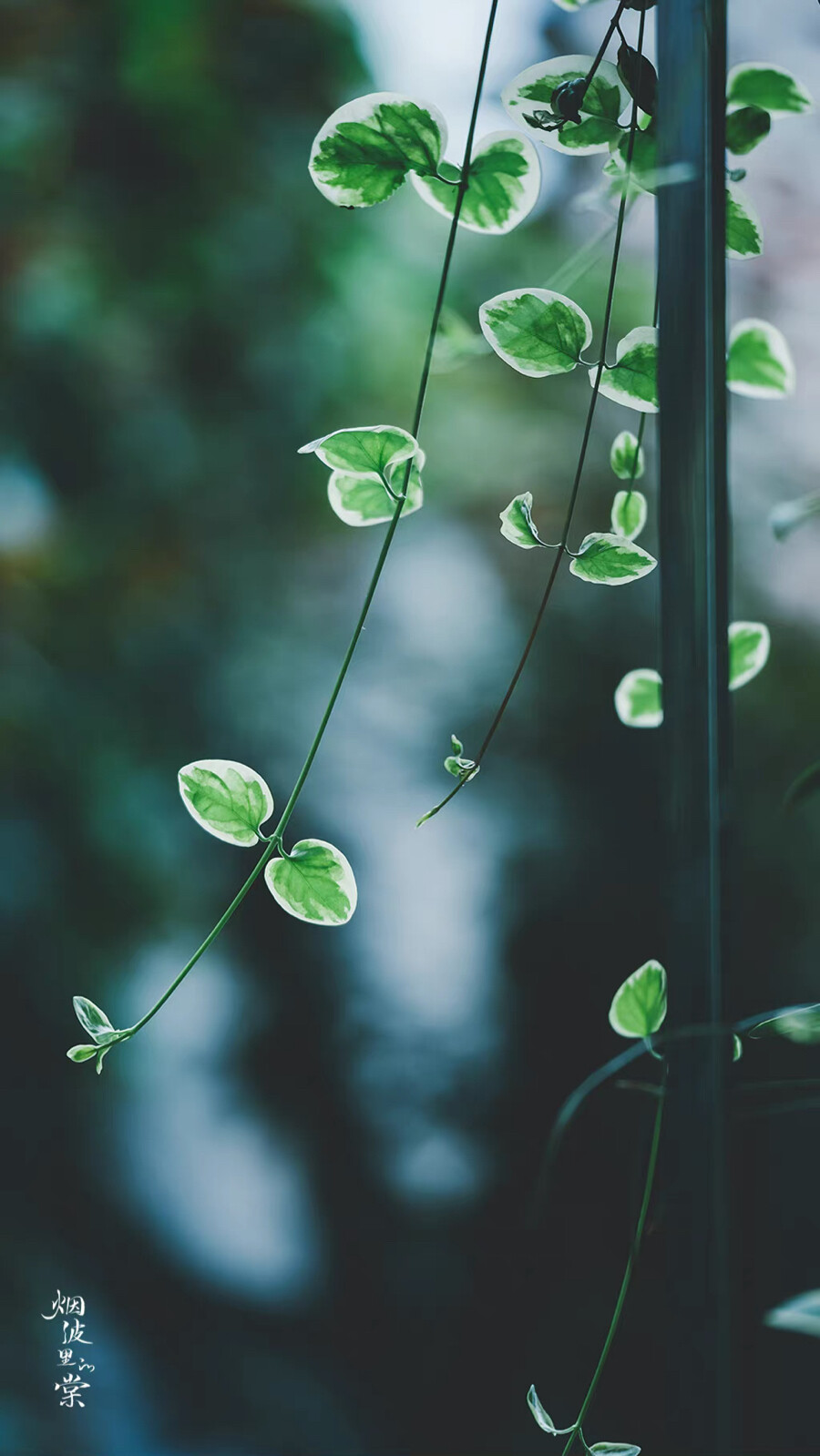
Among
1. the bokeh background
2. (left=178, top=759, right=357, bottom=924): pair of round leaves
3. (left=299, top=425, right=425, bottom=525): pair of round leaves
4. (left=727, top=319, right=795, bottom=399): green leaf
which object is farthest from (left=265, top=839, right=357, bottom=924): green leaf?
the bokeh background

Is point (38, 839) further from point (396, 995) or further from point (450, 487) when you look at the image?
point (450, 487)

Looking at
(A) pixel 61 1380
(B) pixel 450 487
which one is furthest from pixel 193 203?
(A) pixel 61 1380

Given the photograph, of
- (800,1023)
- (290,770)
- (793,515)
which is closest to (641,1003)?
(800,1023)

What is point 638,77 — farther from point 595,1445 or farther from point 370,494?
point 595,1445

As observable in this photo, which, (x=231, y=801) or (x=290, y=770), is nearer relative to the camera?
(x=231, y=801)
